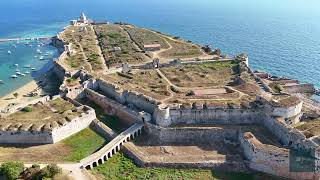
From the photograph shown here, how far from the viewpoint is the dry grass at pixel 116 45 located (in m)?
88.5

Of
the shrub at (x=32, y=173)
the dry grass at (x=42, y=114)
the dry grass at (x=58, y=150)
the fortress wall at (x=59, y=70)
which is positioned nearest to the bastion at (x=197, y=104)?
the fortress wall at (x=59, y=70)

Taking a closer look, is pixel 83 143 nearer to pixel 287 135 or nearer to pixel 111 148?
pixel 111 148

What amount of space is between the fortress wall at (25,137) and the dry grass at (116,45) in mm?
33669

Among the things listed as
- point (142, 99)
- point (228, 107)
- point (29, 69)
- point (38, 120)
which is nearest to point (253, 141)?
point (228, 107)

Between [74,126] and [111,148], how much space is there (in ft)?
26.5

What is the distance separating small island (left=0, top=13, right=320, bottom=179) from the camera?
162ft

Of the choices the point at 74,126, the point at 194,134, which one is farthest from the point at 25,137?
the point at 194,134

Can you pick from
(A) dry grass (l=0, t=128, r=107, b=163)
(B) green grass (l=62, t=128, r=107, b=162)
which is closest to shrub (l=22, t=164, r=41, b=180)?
(A) dry grass (l=0, t=128, r=107, b=163)

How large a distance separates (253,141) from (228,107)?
25.0 ft

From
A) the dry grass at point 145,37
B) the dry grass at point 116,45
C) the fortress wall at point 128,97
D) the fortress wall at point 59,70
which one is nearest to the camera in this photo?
the fortress wall at point 128,97

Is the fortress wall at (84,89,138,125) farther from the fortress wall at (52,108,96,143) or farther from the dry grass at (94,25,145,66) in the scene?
the dry grass at (94,25,145,66)

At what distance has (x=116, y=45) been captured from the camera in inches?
4031

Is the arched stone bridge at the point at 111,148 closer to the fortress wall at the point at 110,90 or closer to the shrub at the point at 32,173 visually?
the shrub at the point at 32,173

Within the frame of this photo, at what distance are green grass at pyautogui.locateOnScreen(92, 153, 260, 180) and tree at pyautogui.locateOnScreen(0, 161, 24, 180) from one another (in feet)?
28.4
